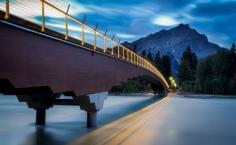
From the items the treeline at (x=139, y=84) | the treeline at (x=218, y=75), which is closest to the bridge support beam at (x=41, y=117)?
the treeline at (x=139, y=84)

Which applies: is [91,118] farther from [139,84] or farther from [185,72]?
[185,72]

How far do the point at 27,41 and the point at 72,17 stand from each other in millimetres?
5840

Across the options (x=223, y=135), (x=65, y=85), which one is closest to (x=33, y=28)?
(x=65, y=85)

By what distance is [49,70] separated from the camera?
1622 cm

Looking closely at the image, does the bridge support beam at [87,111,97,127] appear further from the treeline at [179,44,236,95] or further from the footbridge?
the treeline at [179,44,236,95]

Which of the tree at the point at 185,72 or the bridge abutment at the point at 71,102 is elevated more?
the tree at the point at 185,72

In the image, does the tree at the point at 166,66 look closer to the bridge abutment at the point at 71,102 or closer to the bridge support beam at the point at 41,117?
the bridge support beam at the point at 41,117

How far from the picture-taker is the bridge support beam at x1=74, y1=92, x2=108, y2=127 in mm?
23203

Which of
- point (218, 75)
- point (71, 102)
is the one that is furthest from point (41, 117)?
point (218, 75)

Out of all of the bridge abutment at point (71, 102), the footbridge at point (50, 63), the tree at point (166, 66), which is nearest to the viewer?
the footbridge at point (50, 63)

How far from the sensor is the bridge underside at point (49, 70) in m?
13.2

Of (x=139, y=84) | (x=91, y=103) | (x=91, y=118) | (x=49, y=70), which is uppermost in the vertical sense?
(x=139, y=84)

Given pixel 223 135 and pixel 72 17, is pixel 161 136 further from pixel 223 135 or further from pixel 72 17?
pixel 72 17

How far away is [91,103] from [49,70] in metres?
8.01
